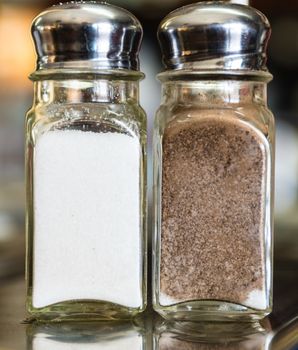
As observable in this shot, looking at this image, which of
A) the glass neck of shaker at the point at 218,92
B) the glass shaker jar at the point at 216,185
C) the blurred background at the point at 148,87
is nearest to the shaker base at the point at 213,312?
the glass shaker jar at the point at 216,185

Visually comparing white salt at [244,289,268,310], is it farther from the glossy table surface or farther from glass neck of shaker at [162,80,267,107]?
glass neck of shaker at [162,80,267,107]

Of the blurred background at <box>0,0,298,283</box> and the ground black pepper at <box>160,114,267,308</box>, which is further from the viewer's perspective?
the blurred background at <box>0,0,298,283</box>

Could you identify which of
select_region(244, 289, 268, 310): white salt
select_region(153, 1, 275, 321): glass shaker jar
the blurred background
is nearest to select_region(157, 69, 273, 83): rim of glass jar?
select_region(153, 1, 275, 321): glass shaker jar

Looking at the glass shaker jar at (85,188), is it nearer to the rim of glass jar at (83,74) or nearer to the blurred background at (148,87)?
the rim of glass jar at (83,74)

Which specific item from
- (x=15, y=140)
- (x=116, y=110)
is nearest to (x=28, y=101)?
(x=15, y=140)

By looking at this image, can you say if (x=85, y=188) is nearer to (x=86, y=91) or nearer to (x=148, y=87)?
(x=86, y=91)

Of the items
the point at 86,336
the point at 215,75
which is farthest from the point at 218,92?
the point at 86,336
